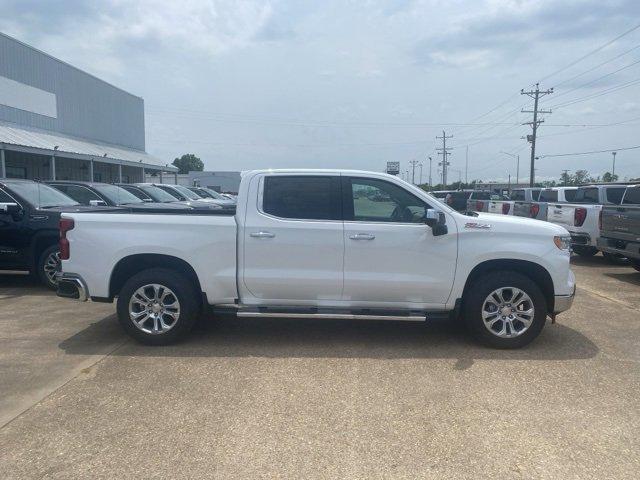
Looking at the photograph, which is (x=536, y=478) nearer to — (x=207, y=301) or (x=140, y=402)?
(x=140, y=402)

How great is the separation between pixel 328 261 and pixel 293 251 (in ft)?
1.27

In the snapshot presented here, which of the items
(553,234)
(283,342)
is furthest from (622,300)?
(283,342)

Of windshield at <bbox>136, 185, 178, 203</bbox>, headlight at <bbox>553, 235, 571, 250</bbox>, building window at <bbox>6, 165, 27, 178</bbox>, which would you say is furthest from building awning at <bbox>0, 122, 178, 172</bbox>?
headlight at <bbox>553, 235, 571, 250</bbox>

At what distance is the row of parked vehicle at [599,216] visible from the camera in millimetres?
9750

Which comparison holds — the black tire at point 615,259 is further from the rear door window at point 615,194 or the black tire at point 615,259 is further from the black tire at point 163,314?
the black tire at point 163,314

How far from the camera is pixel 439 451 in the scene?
365 cm

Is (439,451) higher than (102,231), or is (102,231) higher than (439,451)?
(102,231)

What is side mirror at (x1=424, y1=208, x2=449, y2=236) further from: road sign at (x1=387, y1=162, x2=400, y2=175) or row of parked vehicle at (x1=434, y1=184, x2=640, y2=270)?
road sign at (x1=387, y1=162, x2=400, y2=175)

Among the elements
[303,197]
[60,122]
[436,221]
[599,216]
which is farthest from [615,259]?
[60,122]

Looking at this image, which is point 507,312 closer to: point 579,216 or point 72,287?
point 72,287

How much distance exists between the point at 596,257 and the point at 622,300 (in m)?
5.81

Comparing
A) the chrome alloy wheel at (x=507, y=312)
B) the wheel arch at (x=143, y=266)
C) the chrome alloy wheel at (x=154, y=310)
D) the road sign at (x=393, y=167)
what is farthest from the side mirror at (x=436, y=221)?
the road sign at (x=393, y=167)

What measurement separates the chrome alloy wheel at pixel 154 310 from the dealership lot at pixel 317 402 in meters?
0.25

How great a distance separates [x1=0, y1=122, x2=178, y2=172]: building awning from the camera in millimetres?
24114
